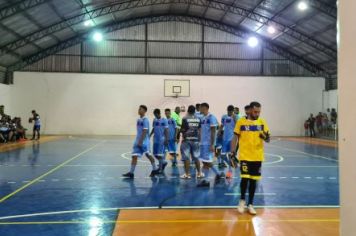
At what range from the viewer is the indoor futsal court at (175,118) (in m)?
6.02

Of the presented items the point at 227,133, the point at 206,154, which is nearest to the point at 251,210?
the point at 206,154

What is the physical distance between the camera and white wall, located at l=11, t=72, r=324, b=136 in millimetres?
31703

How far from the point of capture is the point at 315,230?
18.1ft

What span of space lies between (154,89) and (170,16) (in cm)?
651

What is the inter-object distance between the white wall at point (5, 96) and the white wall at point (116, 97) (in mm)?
536

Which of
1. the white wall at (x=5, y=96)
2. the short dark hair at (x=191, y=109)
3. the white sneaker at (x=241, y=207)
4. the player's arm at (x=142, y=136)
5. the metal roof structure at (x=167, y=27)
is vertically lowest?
the white sneaker at (x=241, y=207)

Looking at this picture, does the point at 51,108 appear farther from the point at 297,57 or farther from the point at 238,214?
the point at 238,214

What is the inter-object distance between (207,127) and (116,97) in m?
23.5

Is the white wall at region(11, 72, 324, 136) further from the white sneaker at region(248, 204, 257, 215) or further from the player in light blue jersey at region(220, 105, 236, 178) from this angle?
the white sneaker at region(248, 204, 257, 215)

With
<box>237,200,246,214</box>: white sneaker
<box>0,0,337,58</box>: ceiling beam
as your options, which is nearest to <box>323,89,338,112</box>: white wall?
<box>0,0,337,58</box>: ceiling beam

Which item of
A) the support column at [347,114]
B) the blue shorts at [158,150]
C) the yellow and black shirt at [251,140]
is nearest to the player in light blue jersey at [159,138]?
the blue shorts at [158,150]

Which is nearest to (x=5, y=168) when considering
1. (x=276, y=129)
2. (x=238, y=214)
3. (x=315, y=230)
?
(x=238, y=214)

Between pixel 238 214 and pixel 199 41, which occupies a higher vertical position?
pixel 199 41

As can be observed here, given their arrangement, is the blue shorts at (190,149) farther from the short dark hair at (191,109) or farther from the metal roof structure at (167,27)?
the metal roof structure at (167,27)
